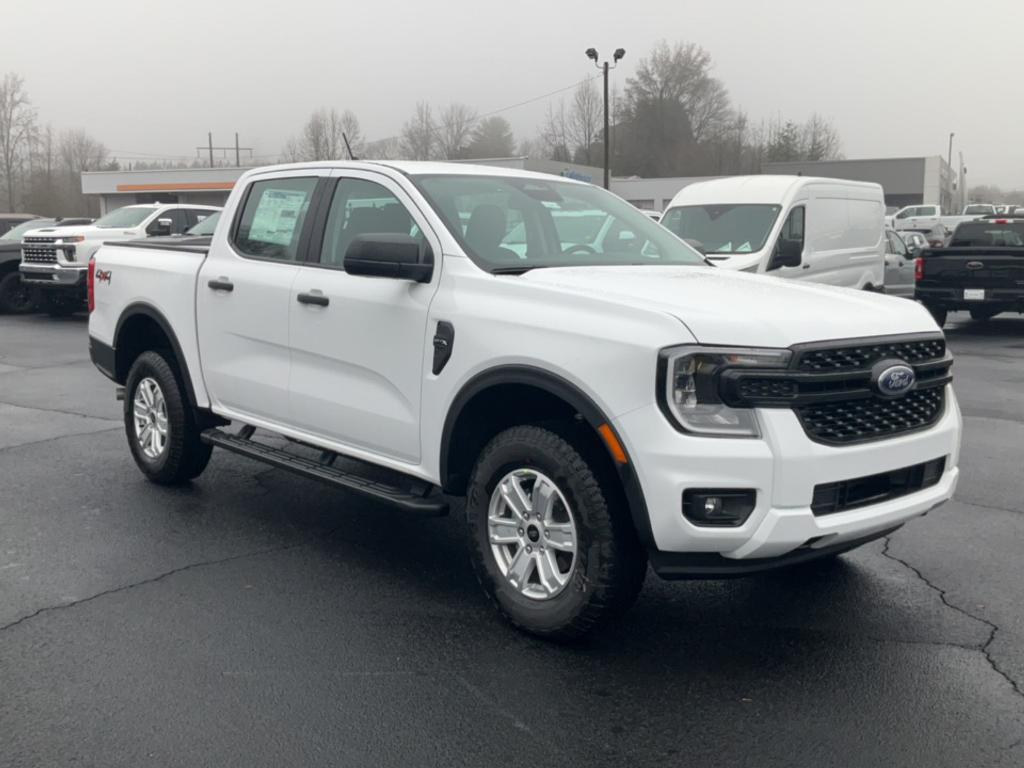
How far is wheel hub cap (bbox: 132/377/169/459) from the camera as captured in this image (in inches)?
258

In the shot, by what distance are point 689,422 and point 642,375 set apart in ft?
0.76

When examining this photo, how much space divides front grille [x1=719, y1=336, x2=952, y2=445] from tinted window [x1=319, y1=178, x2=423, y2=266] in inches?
79.1

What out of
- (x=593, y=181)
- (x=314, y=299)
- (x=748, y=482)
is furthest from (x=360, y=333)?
(x=593, y=181)

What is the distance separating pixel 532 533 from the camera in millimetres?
4238

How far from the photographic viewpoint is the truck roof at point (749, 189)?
1289cm

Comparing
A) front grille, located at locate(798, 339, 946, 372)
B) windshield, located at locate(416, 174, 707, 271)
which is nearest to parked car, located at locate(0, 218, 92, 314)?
windshield, located at locate(416, 174, 707, 271)

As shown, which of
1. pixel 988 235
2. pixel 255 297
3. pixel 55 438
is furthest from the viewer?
pixel 988 235

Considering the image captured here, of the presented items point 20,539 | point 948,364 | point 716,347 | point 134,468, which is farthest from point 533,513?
point 134,468

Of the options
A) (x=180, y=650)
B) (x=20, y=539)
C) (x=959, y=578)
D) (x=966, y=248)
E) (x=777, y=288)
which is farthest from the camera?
(x=966, y=248)

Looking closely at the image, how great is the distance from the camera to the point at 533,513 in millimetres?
4223

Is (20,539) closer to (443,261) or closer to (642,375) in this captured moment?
(443,261)

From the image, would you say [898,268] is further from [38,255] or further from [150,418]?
[38,255]

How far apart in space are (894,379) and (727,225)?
9.21 metres

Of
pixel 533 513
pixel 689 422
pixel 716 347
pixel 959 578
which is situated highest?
pixel 716 347
